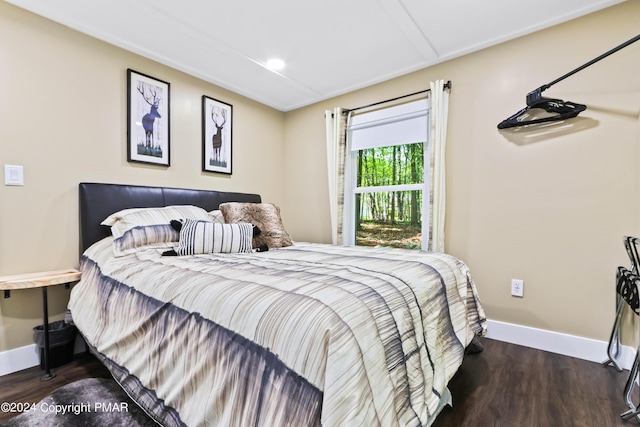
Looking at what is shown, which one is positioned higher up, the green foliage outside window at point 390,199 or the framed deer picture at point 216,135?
the framed deer picture at point 216,135

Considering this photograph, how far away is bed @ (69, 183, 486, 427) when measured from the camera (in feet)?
2.65

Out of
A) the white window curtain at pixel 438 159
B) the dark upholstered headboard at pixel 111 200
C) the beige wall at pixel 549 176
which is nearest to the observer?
the beige wall at pixel 549 176

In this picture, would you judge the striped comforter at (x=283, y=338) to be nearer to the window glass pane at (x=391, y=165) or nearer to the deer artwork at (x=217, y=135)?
the window glass pane at (x=391, y=165)

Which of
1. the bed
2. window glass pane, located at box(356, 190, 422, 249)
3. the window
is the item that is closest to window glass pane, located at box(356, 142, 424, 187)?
the window

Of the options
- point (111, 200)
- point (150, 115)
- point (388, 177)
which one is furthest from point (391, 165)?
point (111, 200)

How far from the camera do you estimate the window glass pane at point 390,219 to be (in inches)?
117

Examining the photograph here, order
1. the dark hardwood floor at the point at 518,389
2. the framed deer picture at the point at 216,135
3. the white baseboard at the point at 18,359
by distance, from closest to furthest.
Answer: the dark hardwood floor at the point at 518,389 → the white baseboard at the point at 18,359 → the framed deer picture at the point at 216,135

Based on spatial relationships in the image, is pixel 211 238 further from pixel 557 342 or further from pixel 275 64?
pixel 557 342

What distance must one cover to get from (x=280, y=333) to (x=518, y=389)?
1.61 meters

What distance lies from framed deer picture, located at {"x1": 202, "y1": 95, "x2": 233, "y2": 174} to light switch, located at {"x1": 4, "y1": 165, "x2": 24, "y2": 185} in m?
1.34

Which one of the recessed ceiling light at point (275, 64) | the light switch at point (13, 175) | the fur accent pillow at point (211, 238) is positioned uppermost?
the recessed ceiling light at point (275, 64)

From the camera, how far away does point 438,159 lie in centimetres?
262

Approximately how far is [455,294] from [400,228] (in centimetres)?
148

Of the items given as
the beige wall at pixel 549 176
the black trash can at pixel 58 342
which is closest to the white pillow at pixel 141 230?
the black trash can at pixel 58 342
